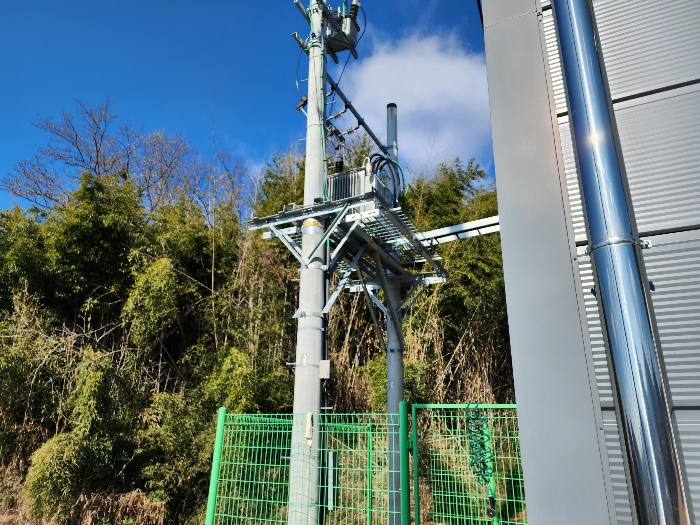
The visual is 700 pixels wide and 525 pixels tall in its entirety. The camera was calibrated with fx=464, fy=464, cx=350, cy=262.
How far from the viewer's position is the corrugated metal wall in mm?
1203

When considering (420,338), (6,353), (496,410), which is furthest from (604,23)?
(6,353)

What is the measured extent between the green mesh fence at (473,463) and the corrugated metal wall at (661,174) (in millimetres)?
2372

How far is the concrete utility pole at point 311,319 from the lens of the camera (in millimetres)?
3734

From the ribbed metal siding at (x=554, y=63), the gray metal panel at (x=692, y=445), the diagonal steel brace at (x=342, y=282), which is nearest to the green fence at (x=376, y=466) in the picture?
the diagonal steel brace at (x=342, y=282)

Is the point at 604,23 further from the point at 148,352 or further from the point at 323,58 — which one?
the point at 148,352

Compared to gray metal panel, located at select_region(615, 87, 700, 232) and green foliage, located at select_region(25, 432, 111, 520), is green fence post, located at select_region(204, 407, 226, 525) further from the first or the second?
gray metal panel, located at select_region(615, 87, 700, 232)

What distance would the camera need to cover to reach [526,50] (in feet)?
5.37

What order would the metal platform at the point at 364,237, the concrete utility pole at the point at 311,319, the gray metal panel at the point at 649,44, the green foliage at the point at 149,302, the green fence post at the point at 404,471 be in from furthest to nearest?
the green foliage at the point at 149,302 < the metal platform at the point at 364,237 < the concrete utility pole at the point at 311,319 < the green fence post at the point at 404,471 < the gray metal panel at the point at 649,44

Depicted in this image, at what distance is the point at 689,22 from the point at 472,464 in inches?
126

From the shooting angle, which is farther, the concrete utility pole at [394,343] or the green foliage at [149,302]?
the green foliage at [149,302]

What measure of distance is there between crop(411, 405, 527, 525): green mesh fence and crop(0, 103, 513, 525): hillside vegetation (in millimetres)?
2780

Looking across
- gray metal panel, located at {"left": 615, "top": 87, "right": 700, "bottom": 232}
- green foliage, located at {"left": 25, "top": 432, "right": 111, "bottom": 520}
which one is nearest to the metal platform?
gray metal panel, located at {"left": 615, "top": 87, "right": 700, "bottom": 232}

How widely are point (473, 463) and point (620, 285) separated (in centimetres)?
299

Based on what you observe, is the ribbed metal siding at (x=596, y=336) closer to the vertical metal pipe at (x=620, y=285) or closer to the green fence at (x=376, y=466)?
the vertical metal pipe at (x=620, y=285)
